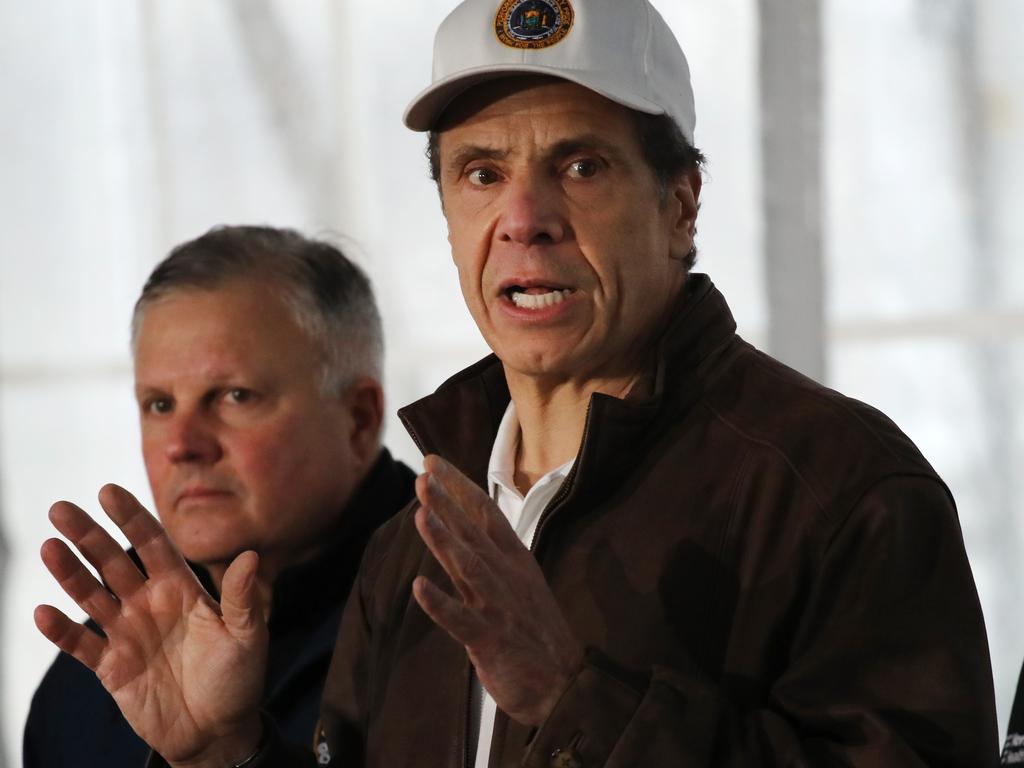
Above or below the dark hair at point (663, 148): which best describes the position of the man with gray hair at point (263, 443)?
below

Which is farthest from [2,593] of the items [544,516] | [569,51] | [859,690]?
[859,690]

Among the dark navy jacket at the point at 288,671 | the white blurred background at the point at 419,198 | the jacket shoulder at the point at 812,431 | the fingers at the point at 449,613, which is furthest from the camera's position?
the white blurred background at the point at 419,198

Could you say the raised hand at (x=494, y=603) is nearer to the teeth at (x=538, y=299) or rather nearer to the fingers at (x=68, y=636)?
the teeth at (x=538, y=299)

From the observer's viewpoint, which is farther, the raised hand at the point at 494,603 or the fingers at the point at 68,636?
the fingers at the point at 68,636

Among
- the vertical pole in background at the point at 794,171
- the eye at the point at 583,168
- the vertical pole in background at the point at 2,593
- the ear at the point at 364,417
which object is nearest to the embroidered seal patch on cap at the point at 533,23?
the eye at the point at 583,168

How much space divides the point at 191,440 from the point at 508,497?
644mm

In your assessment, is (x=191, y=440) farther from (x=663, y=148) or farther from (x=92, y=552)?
(x=663, y=148)

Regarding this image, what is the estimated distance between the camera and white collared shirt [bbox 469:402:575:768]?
4.14ft

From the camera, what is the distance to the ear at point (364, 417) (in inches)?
78.6

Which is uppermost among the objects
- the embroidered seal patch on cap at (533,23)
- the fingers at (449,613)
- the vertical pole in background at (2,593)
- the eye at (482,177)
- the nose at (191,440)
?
the embroidered seal patch on cap at (533,23)

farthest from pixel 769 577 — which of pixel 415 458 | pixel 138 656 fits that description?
pixel 415 458

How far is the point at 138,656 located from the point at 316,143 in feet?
6.75

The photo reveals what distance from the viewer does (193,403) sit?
188 centimetres

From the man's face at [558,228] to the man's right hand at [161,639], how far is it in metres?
0.38
